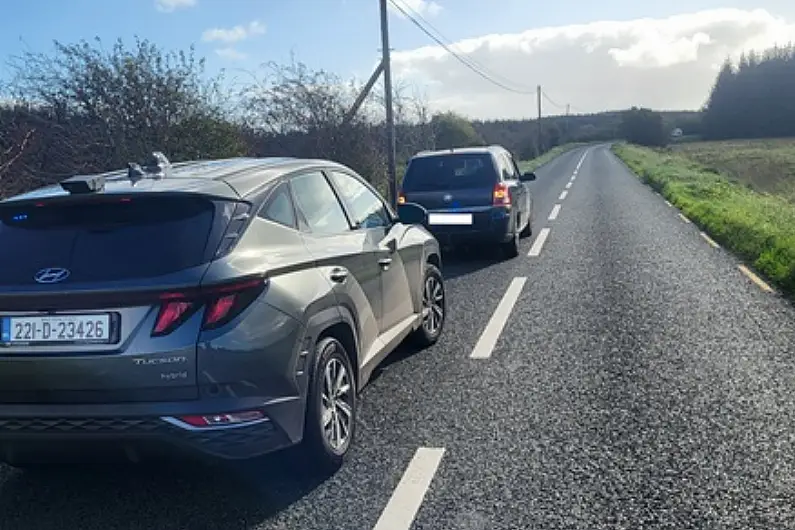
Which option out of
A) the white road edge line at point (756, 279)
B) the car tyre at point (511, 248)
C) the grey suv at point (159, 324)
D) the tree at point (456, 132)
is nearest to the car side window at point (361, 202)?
the grey suv at point (159, 324)

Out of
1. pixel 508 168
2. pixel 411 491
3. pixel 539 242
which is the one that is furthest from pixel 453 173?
pixel 411 491

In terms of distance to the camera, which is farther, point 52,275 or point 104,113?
point 104,113

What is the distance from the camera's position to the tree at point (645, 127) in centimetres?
10394

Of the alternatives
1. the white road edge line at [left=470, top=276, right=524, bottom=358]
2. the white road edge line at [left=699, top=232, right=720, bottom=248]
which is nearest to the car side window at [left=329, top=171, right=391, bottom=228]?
the white road edge line at [left=470, top=276, right=524, bottom=358]

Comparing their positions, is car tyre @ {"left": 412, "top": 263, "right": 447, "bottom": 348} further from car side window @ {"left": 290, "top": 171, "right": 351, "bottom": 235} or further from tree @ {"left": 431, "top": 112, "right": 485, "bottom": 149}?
tree @ {"left": 431, "top": 112, "right": 485, "bottom": 149}

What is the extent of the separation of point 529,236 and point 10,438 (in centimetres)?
1110

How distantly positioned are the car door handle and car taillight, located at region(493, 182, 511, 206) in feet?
21.2

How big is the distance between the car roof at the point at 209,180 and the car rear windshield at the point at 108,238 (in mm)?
94

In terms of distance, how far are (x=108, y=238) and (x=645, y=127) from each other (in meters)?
110

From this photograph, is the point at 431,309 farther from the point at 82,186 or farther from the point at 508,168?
the point at 508,168

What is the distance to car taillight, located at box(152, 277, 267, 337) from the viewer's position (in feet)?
10.6

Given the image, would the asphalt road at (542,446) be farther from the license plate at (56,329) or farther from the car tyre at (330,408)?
the license plate at (56,329)

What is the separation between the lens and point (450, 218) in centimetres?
1049

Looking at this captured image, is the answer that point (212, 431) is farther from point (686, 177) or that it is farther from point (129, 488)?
point (686, 177)
